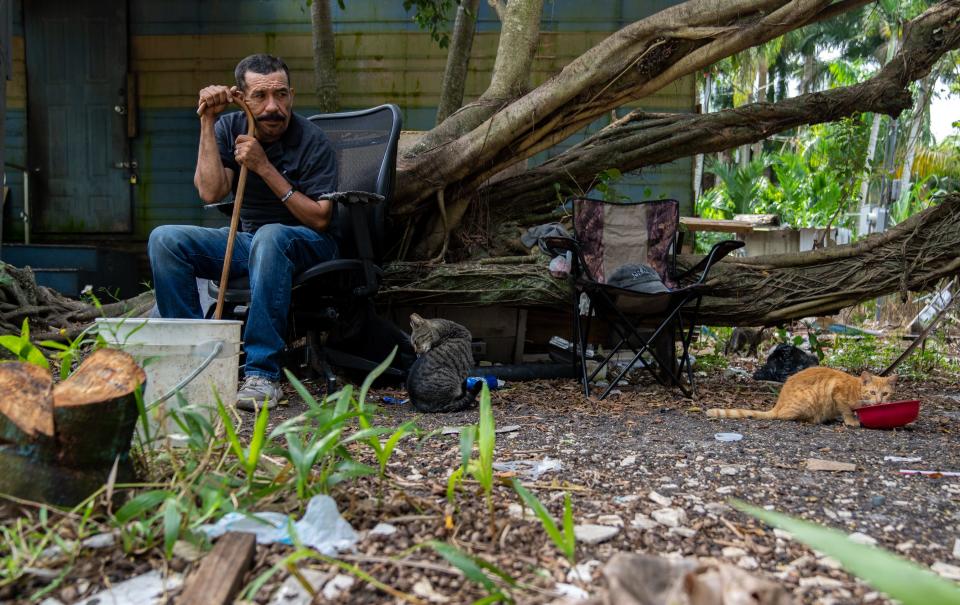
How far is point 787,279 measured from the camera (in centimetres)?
437

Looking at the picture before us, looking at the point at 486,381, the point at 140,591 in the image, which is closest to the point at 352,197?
the point at 486,381

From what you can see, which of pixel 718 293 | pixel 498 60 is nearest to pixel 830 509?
pixel 718 293

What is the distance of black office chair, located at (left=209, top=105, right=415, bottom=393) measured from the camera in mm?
3271

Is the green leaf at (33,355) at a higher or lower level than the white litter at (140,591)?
higher

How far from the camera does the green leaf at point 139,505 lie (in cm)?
136

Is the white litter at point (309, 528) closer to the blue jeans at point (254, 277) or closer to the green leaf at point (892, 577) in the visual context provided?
the green leaf at point (892, 577)

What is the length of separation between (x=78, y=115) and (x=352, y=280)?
5.38 meters

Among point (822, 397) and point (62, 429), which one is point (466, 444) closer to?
point (62, 429)

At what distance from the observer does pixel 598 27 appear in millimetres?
6828

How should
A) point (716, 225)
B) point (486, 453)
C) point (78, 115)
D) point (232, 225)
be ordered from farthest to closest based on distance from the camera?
point (716, 225) < point (78, 115) < point (232, 225) < point (486, 453)

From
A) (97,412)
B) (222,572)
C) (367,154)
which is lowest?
(222,572)

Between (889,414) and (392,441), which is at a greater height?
(392,441)

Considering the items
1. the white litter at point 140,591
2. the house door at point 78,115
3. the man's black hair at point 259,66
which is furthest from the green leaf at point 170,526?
the house door at point 78,115

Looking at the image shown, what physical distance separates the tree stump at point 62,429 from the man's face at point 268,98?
206 centimetres
